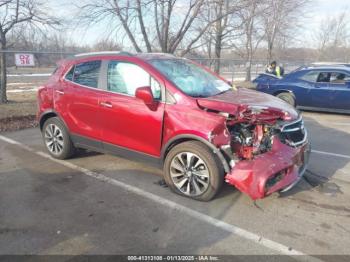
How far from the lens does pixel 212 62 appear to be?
17406 millimetres

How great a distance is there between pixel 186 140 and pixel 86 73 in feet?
6.91

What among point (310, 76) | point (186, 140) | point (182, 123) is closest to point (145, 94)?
point (182, 123)

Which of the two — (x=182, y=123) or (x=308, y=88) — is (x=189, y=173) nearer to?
(x=182, y=123)

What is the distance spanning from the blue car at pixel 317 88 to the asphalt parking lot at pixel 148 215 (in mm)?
4742

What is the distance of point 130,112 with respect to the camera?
432cm

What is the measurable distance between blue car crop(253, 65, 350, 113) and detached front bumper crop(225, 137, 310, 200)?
6.60 m

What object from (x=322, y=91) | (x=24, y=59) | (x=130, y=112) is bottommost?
(x=130, y=112)

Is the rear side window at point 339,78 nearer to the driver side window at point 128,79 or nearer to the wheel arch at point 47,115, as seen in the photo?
the driver side window at point 128,79

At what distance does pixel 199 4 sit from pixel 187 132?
8.50 metres

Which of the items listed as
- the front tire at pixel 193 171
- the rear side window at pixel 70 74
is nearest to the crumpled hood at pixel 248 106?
the front tire at pixel 193 171

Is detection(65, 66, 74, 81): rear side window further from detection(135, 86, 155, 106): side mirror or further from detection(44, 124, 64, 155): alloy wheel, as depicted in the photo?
detection(135, 86, 155, 106): side mirror

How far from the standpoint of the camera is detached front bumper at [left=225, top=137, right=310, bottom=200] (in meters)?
3.47

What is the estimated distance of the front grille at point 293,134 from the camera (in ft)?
12.5

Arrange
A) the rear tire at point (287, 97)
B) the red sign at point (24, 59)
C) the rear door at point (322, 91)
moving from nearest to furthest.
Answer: the rear door at point (322, 91) < the rear tire at point (287, 97) < the red sign at point (24, 59)
